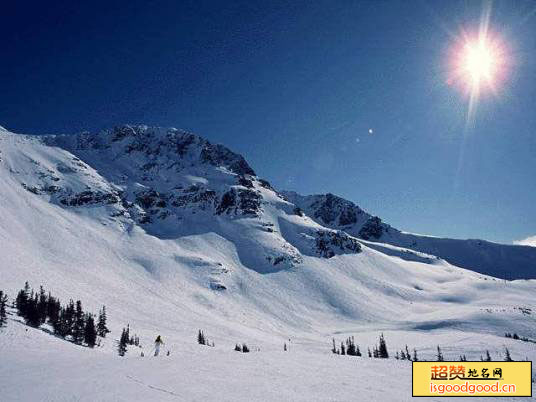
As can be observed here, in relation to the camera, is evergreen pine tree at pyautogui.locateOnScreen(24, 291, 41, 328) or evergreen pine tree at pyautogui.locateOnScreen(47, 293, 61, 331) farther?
evergreen pine tree at pyautogui.locateOnScreen(47, 293, 61, 331)

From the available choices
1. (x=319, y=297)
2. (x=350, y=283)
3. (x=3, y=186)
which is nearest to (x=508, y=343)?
(x=319, y=297)

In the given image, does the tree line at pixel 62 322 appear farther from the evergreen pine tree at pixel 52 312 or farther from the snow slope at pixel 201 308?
the snow slope at pixel 201 308

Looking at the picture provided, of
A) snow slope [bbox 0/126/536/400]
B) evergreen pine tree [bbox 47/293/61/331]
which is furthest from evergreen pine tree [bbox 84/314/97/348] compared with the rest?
evergreen pine tree [bbox 47/293/61/331]

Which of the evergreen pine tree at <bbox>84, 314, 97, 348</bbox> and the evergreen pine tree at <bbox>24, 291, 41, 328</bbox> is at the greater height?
the evergreen pine tree at <bbox>24, 291, 41, 328</bbox>

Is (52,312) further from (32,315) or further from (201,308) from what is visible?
(201,308)

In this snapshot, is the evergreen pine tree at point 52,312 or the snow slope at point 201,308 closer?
the snow slope at point 201,308

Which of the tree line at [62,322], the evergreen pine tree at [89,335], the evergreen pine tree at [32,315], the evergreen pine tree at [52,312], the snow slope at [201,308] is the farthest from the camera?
the evergreen pine tree at [52,312]

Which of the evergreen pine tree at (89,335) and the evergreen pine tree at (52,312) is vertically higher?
the evergreen pine tree at (52,312)

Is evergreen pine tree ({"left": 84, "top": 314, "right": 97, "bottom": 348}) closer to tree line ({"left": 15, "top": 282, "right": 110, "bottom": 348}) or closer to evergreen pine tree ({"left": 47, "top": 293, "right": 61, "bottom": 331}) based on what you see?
tree line ({"left": 15, "top": 282, "right": 110, "bottom": 348})

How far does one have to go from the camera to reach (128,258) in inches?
6235

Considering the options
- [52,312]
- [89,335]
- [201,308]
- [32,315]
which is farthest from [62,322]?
[201,308]

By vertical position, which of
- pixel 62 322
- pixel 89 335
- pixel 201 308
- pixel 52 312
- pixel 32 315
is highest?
pixel 201 308

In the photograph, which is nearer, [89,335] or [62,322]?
[89,335]

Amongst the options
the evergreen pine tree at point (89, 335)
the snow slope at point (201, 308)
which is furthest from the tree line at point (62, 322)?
the snow slope at point (201, 308)
